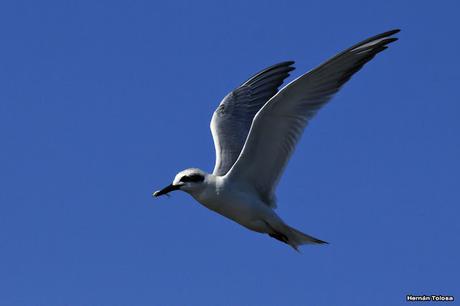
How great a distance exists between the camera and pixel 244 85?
52.6 ft

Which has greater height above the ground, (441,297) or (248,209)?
(248,209)

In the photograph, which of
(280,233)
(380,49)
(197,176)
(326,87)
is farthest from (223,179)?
(380,49)

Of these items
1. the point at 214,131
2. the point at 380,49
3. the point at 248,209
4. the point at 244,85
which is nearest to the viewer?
the point at 380,49

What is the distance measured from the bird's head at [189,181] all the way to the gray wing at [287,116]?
1.38ft

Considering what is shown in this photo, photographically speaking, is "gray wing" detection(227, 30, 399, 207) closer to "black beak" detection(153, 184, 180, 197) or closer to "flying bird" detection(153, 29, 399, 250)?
"flying bird" detection(153, 29, 399, 250)

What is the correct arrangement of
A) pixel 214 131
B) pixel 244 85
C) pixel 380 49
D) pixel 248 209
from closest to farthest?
1. pixel 380 49
2. pixel 248 209
3. pixel 214 131
4. pixel 244 85

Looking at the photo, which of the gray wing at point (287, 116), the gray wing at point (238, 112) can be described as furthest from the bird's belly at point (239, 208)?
the gray wing at point (238, 112)

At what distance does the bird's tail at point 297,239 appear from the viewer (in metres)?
12.9

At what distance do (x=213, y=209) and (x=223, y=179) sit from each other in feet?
1.49

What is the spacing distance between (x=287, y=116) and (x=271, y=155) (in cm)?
66

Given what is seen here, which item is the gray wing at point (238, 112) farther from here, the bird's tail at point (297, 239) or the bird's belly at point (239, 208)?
the bird's tail at point (297, 239)

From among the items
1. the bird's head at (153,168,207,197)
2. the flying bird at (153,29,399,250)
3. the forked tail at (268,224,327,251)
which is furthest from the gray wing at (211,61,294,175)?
the forked tail at (268,224,327,251)

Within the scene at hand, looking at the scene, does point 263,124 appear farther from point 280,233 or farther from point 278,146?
point 280,233

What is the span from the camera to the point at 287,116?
1239cm
